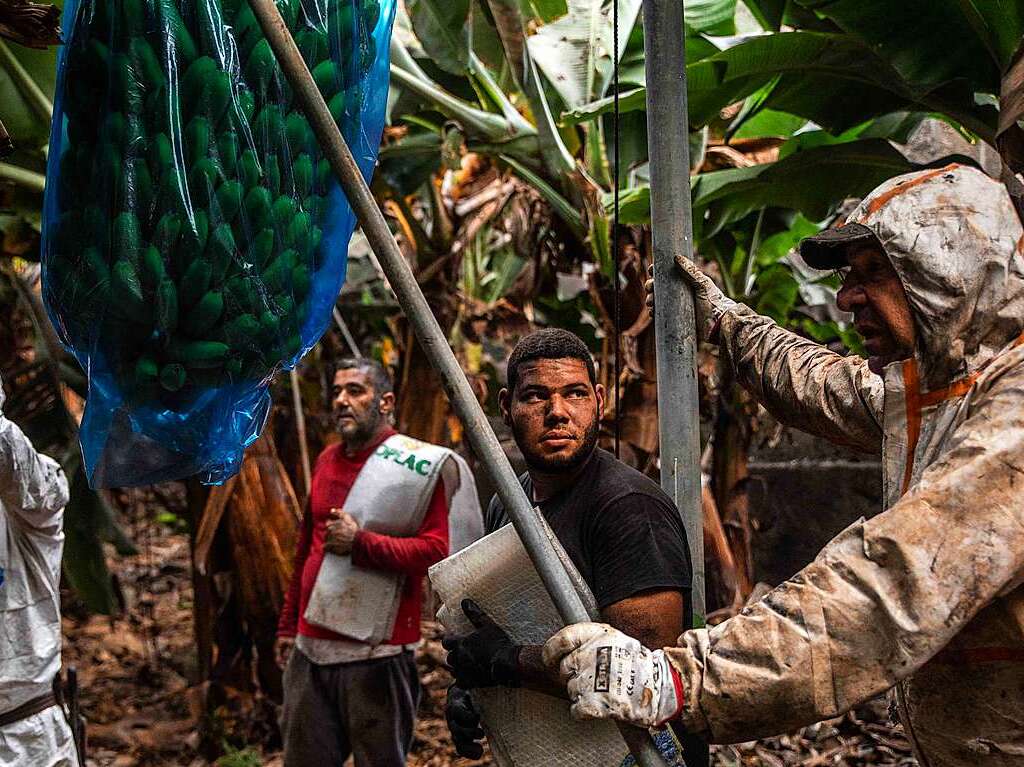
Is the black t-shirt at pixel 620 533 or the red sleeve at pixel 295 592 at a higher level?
the black t-shirt at pixel 620 533

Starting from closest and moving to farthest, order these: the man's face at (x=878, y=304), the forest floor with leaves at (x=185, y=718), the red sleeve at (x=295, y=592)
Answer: the man's face at (x=878, y=304) < the red sleeve at (x=295, y=592) < the forest floor with leaves at (x=185, y=718)

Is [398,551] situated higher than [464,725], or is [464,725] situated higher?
[398,551]

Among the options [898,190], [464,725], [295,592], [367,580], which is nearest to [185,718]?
[295,592]

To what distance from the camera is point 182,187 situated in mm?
1576

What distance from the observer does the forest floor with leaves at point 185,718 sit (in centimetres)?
484

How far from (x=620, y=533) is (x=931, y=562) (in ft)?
2.10

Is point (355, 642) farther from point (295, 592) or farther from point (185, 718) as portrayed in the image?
point (185, 718)

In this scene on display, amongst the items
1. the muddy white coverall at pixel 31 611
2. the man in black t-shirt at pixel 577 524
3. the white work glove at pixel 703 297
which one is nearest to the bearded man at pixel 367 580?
the muddy white coverall at pixel 31 611

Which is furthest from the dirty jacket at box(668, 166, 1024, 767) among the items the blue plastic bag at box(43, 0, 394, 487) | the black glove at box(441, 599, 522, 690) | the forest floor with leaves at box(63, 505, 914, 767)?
the forest floor with leaves at box(63, 505, 914, 767)

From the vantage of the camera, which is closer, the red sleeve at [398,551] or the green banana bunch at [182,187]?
the green banana bunch at [182,187]

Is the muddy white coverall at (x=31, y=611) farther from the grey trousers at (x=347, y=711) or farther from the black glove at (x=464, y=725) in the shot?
the black glove at (x=464, y=725)

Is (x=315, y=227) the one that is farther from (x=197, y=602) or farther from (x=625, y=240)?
(x=197, y=602)

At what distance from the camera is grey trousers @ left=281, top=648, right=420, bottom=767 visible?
3.74 m

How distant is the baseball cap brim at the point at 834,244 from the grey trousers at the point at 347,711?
2.30 meters
